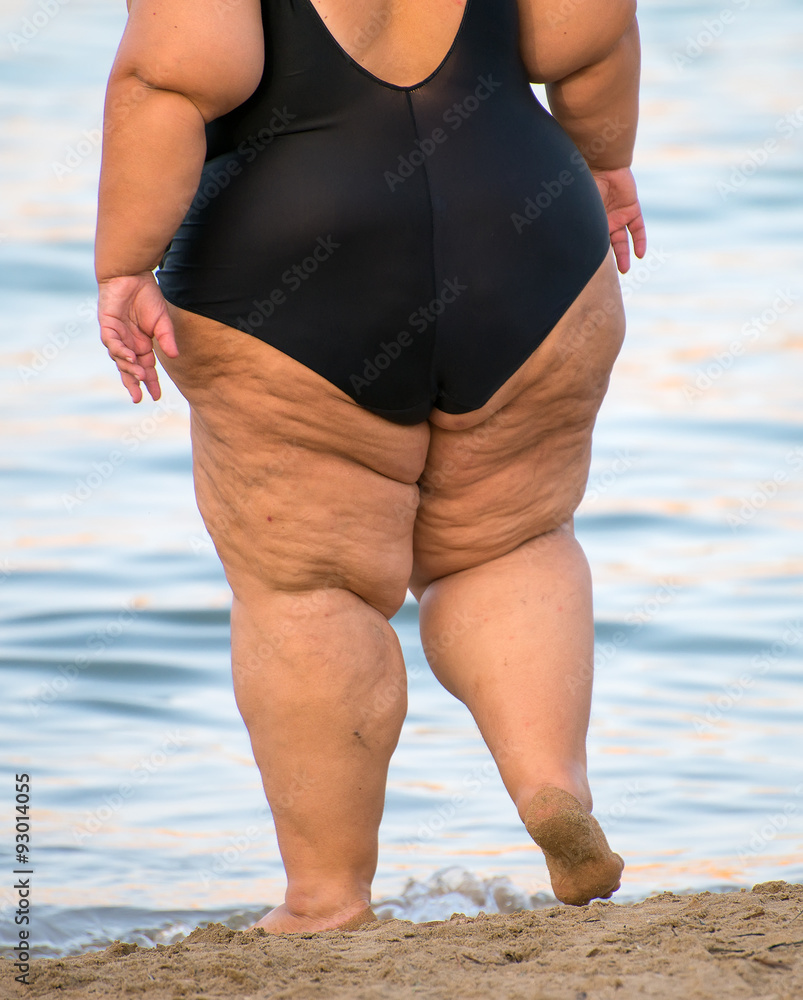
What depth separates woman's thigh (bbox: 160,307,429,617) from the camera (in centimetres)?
208

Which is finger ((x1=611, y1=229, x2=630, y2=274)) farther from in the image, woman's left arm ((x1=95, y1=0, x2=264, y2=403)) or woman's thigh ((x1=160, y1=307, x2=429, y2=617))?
woman's left arm ((x1=95, y1=0, x2=264, y2=403))

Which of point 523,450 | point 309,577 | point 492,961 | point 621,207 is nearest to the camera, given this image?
point 492,961

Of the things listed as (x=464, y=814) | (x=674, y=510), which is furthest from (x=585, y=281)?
(x=674, y=510)

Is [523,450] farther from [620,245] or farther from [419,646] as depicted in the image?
[419,646]

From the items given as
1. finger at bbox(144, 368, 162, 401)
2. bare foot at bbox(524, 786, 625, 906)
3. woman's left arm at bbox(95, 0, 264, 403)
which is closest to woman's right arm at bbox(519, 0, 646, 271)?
woman's left arm at bbox(95, 0, 264, 403)

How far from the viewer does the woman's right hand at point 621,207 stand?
8.30 feet

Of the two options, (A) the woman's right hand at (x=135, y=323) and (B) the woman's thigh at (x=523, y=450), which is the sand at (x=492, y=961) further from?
(A) the woman's right hand at (x=135, y=323)

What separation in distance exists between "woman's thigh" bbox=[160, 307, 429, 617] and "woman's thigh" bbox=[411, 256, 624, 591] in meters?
0.06

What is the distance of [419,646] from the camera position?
4.34 m

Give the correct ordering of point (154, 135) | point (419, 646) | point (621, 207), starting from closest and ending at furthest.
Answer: point (154, 135), point (621, 207), point (419, 646)

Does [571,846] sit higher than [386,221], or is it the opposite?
[386,221]

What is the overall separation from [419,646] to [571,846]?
2.34 meters

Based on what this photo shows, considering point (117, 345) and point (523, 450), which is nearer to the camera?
point (117, 345)

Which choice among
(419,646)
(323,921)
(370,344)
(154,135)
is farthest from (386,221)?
(419,646)
